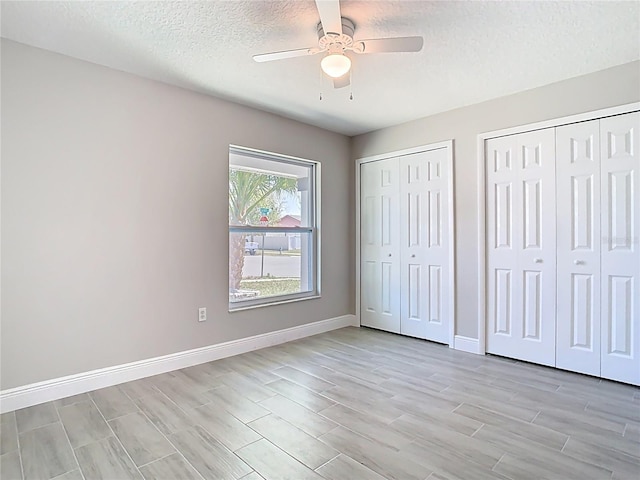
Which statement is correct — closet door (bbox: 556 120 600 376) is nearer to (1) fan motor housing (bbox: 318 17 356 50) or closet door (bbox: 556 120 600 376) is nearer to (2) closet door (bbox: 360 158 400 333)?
(2) closet door (bbox: 360 158 400 333)

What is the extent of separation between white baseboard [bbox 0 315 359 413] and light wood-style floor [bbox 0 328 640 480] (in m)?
0.09

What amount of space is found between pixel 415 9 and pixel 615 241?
241 cm

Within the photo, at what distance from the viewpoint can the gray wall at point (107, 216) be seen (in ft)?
8.05

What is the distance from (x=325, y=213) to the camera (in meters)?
4.55

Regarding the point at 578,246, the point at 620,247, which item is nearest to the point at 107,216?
the point at 578,246

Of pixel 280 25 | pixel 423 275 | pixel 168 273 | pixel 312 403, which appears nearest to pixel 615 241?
pixel 423 275

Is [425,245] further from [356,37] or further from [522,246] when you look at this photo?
[356,37]

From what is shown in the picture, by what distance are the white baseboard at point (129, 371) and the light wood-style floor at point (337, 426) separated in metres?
0.09

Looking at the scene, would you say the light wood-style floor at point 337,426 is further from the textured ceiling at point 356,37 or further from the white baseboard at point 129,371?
the textured ceiling at point 356,37

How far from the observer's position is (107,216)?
9.23 feet

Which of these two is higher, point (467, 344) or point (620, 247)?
point (620, 247)

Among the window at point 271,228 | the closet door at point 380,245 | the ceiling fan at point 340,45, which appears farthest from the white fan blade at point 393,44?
the closet door at point 380,245

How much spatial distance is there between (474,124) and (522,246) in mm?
1327

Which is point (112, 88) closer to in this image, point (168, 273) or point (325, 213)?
point (168, 273)
